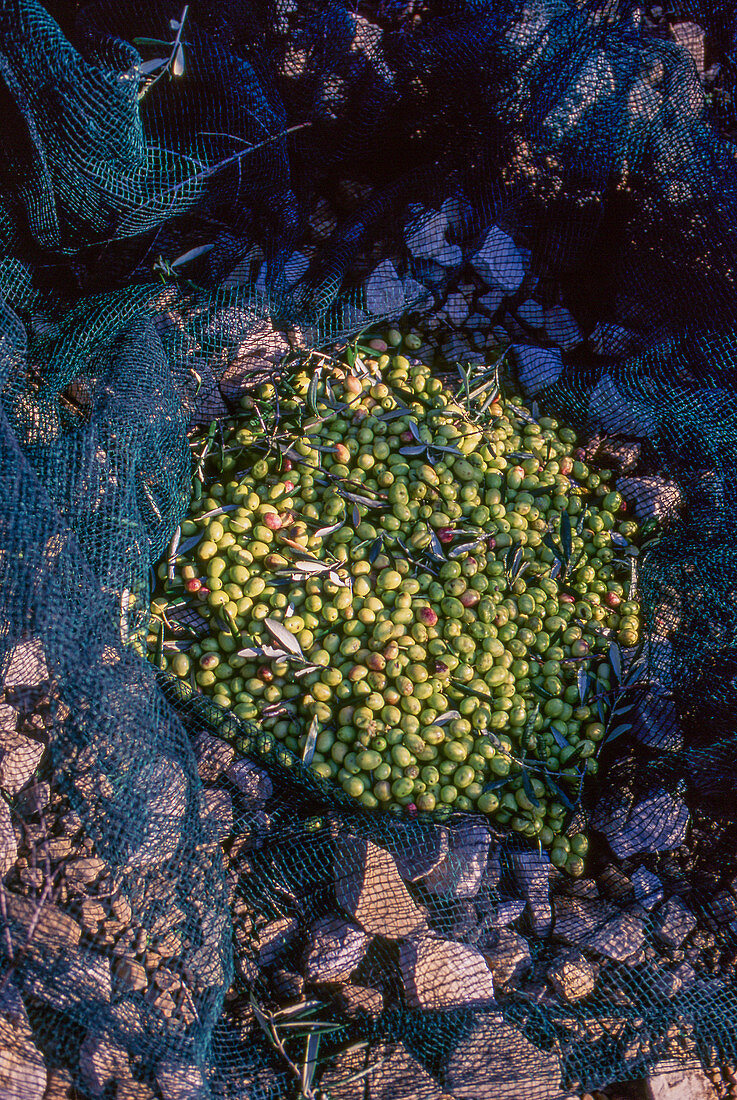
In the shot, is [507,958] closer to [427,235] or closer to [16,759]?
[16,759]

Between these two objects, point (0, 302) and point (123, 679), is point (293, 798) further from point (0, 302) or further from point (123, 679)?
point (0, 302)

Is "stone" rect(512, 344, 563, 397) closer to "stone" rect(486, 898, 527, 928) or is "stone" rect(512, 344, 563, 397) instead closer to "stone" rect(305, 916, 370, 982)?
"stone" rect(486, 898, 527, 928)

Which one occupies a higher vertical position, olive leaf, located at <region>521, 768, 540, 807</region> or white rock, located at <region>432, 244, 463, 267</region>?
white rock, located at <region>432, 244, 463, 267</region>

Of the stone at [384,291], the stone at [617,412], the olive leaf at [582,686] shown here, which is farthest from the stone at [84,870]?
the stone at [617,412]

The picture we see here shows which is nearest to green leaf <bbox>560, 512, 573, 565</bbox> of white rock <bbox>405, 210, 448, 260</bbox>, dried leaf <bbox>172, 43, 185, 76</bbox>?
white rock <bbox>405, 210, 448, 260</bbox>

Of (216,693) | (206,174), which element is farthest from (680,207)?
(216,693)

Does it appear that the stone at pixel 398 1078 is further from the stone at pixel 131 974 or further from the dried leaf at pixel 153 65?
the dried leaf at pixel 153 65

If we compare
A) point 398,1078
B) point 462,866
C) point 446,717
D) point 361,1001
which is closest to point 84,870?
point 361,1001

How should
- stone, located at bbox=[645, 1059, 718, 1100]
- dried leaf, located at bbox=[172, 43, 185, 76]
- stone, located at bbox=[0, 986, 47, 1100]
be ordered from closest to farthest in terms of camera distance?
stone, located at bbox=[0, 986, 47, 1100] → stone, located at bbox=[645, 1059, 718, 1100] → dried leaf, located at bbox=[172, 43, 185, 76]
